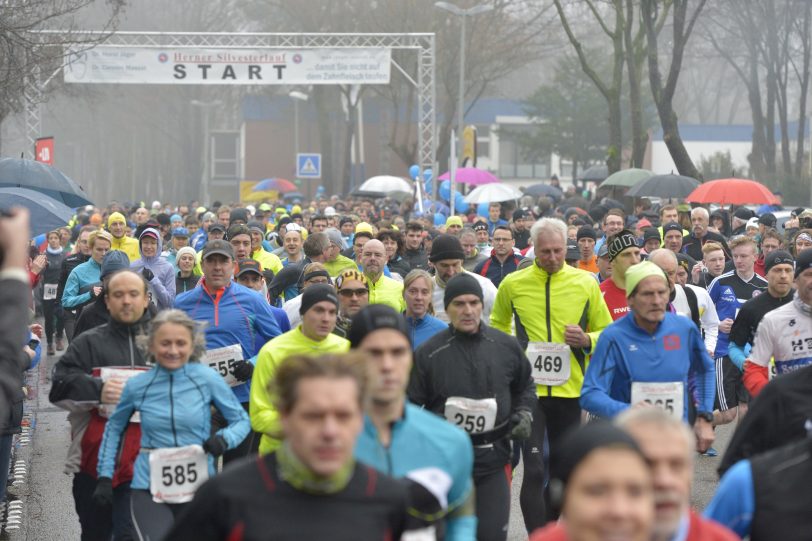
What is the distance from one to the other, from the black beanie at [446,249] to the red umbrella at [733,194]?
11.4m

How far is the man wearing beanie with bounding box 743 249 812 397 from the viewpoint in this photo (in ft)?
25.8

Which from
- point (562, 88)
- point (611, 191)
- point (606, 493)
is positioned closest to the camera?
point (606, 493)

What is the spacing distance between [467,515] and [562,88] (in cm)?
5332

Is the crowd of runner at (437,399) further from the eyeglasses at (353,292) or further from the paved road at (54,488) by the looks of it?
the paved road at (54,488)

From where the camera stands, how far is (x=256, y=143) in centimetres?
7631

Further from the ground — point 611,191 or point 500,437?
point 611,191

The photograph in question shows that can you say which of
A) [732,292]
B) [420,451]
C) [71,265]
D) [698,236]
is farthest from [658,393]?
[71,265]

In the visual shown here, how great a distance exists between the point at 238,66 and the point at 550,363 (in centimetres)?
2528

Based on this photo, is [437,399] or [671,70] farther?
[671,70]

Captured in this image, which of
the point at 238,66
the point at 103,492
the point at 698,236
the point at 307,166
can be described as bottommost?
the point at 103,492

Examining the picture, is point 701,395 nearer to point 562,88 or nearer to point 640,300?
point 640,300

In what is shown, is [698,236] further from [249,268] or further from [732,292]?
[249,268]

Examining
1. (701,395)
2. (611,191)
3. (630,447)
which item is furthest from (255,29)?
(630,447)

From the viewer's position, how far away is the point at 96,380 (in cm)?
759
